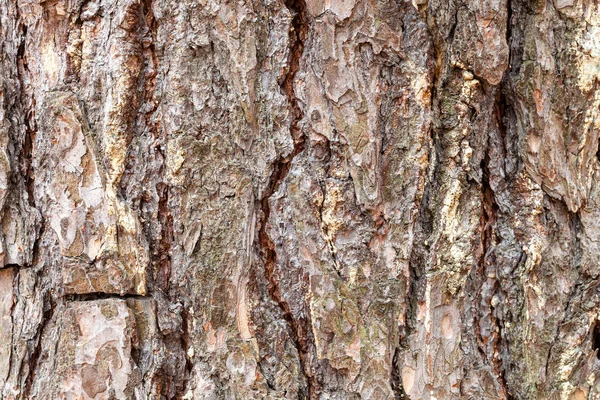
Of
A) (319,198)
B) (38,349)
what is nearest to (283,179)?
(319,198)

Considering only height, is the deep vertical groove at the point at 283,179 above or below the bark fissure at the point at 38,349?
above

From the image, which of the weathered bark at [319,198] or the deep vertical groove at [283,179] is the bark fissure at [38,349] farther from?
the deep vertical groove at [283,179]

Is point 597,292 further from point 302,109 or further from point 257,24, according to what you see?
point 257,24

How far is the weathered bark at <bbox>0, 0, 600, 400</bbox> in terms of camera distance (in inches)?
39.3

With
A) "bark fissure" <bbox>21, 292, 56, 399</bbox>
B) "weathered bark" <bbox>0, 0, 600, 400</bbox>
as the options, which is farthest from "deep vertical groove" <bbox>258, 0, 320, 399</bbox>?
"bark fissure" <bbox>21, 292, 56, 399</bbox>

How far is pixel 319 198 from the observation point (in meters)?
1.00

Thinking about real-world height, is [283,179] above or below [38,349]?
above

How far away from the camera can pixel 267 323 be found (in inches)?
40.3

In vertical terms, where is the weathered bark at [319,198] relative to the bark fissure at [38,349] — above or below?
above

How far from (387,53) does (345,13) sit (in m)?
0.10

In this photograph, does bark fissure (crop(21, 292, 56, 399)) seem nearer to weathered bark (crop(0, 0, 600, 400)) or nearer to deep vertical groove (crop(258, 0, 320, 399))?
weathered bark (crop(0, 0, 600, 400))

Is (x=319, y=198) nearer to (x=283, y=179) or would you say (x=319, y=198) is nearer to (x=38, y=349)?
(x=283, y=179)

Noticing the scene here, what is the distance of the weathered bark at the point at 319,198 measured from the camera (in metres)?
1.00

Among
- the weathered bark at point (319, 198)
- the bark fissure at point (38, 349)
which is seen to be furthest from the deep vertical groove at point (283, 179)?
the bark fissure at point (38, 349)
